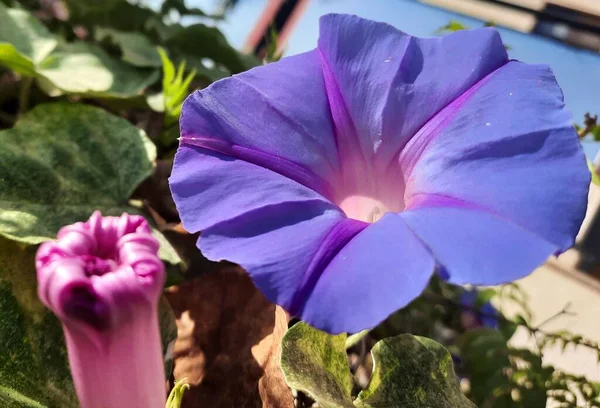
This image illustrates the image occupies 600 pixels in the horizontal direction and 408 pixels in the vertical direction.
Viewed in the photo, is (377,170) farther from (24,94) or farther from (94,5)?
(94,5)

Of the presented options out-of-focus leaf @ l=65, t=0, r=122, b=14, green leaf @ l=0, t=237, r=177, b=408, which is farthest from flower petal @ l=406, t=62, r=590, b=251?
out-of-focus leaf @ l=65, t=0, r=122, b=14

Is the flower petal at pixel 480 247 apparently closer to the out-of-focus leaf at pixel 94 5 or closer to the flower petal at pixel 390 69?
the flower petal at pixel 390 69

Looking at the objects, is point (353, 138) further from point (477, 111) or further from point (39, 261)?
point (39, 261)

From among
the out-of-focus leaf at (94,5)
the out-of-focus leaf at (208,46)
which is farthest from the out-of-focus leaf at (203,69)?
the out-of-focus leaf at (94,5)

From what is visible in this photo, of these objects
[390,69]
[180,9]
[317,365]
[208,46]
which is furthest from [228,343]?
A: [180,9]

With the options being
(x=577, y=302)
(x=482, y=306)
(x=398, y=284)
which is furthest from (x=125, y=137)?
(x=577, y=302)

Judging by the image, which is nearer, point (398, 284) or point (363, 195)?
point (398, 284)
